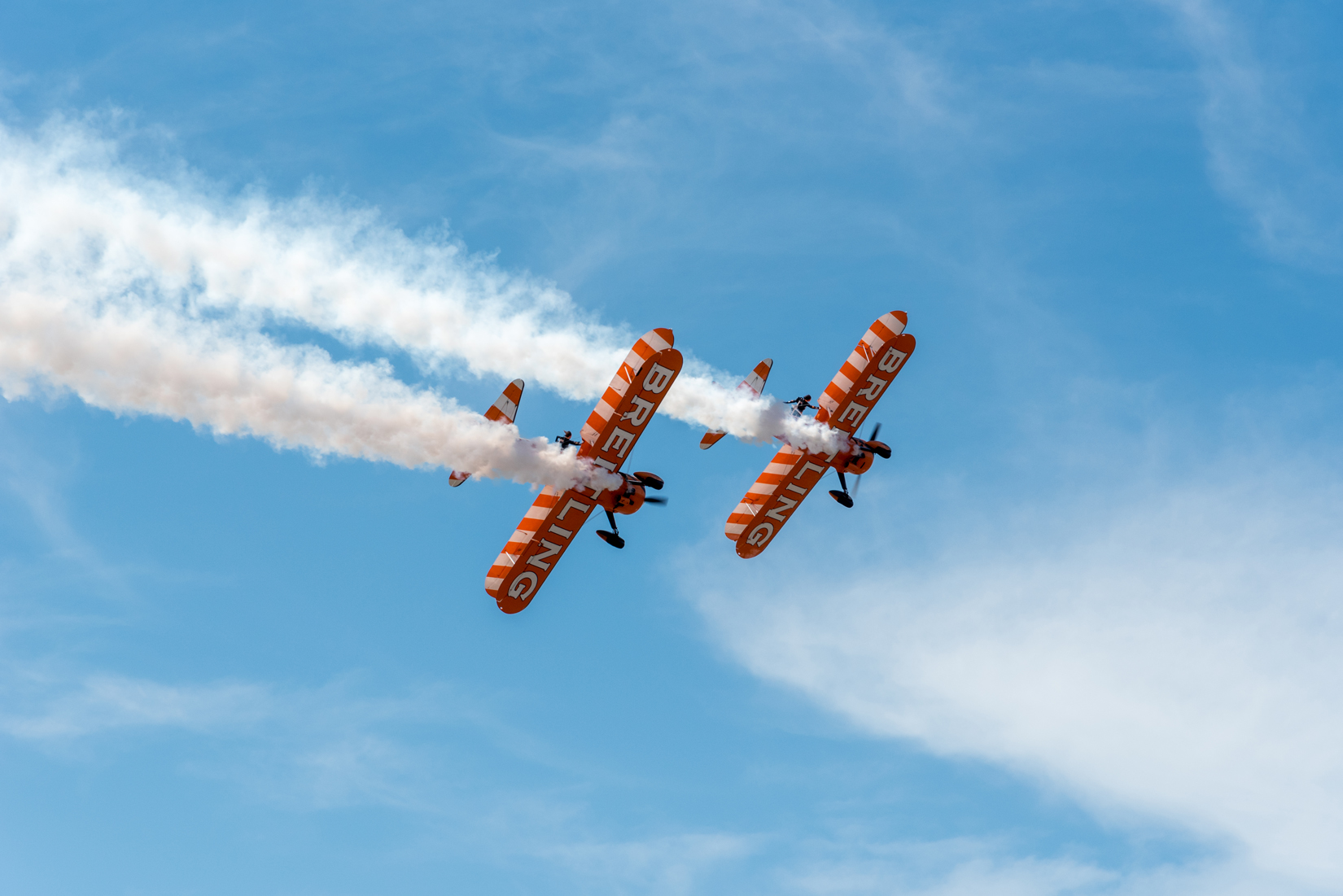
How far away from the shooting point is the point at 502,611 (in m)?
40.2

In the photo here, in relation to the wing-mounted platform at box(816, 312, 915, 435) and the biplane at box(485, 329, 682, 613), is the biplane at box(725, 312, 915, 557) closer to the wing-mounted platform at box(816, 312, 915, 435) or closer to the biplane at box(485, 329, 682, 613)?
the wing-mounted platform at box(816, 312, 915, 435)

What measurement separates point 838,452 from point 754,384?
393 centimetres

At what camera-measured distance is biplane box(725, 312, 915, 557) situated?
44.5 m

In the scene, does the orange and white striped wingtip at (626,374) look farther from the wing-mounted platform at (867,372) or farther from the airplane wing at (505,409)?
the wing-mounted platform at (867,372)

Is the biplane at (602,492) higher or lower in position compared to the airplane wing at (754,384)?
lower

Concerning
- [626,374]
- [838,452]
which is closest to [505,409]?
[626,374]

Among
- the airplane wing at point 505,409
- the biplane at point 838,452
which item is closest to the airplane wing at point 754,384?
the biplane at point 838,452

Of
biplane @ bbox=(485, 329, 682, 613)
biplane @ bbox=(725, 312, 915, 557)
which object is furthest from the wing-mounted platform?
biplane @ bbox=(485, 329, 682, 613)

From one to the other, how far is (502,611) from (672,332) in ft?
29.5

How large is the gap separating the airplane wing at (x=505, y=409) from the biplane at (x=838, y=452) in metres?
10.0

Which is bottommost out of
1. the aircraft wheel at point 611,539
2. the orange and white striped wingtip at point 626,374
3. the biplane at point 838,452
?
the aircraft wheel at point 611,539

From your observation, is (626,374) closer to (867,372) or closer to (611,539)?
(611,539)

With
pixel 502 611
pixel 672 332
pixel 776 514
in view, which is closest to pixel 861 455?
pixel 776 514

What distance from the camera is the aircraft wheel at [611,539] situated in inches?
1566
